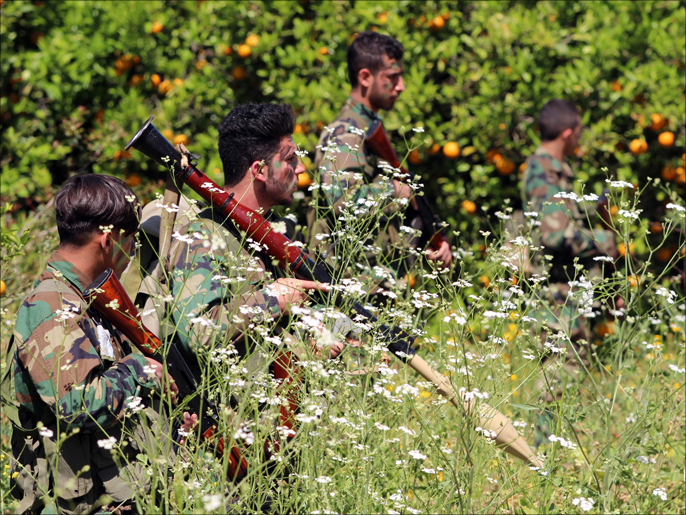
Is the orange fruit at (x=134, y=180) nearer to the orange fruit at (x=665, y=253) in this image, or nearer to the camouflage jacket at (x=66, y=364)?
the camouflage jacket at (x=66, y=364)

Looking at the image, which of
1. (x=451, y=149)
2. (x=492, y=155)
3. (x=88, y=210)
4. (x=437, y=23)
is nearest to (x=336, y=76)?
(x=437, y=23)

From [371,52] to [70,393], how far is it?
262 centimetres

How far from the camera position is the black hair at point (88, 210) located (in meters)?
2.25

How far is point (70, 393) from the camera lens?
2.03m

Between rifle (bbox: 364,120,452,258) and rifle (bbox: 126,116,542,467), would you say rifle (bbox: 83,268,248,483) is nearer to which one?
rifle (bbox: 126,116,542,467)

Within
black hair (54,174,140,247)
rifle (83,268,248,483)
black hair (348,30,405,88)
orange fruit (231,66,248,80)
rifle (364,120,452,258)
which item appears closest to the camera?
rifle (83,268,248,483)

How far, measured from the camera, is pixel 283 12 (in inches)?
201

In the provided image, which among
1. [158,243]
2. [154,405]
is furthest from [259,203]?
[154,405]

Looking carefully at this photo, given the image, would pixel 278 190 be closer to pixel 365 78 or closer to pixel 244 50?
pixel 365 78

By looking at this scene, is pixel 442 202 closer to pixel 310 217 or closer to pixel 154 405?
pixel 310 217

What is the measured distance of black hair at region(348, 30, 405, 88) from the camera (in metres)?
3.93

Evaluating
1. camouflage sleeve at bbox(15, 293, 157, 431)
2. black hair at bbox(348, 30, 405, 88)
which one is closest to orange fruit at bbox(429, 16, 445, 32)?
black hair at bbox(348, 30, 405, 88)

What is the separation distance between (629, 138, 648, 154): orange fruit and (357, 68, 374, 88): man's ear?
1.86 metres

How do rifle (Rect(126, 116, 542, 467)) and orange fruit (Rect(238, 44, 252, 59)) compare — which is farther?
orange fruit (Rect(238, 44, 252, 59))
